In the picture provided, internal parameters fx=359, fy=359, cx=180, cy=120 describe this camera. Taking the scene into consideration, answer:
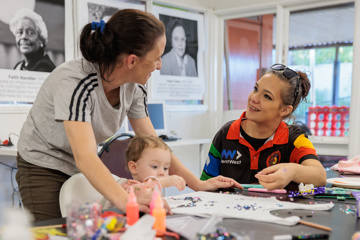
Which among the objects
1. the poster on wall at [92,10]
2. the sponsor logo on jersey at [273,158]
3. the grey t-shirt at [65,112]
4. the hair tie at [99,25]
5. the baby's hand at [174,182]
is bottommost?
the baby's hand at [174,182]

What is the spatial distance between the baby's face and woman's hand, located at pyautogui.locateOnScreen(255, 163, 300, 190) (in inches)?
15.0

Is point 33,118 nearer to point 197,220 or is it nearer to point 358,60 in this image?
point 197,220

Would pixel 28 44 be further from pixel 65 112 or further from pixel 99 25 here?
pixel 65 112

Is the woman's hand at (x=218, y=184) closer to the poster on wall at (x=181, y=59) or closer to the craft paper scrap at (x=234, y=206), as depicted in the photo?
the craft paper scrap at (x=234, y=206)

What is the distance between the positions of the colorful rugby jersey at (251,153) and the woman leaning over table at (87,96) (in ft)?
0.98

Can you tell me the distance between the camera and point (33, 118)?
54.9 inches

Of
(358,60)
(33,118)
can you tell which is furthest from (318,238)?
(358,60)

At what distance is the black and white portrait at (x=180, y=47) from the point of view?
14.8ft

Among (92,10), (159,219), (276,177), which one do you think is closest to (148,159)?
(276,177)

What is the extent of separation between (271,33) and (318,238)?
166 inches

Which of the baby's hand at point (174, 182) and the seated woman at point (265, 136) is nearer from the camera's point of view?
the baby's hand at point (174, 182)

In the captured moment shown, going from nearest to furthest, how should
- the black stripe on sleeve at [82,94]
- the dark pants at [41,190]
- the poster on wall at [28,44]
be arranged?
the black stripe on sleeve at [82,94]
the dark pants at [41,190]
the poster on wall at [28,44]

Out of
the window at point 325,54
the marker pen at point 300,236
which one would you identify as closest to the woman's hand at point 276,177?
the marker pen at point 300,236

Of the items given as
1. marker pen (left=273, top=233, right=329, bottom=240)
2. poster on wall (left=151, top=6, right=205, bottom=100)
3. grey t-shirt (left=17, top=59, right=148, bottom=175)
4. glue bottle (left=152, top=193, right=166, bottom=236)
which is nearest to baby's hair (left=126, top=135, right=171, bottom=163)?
grey t-shirt (left=17, top=59, right=148, bottom=175)
